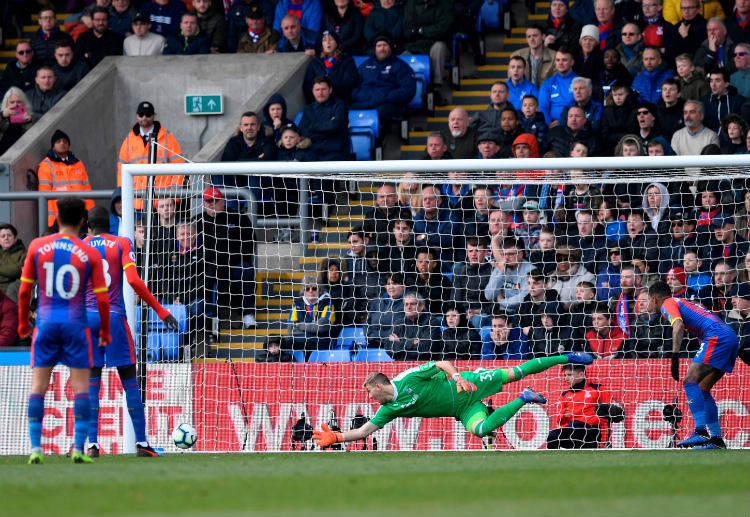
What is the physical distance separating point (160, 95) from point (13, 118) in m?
2.03

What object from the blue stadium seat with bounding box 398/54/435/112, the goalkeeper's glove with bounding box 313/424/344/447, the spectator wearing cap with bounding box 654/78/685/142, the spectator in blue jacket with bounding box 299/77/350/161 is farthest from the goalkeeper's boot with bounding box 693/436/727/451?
the blue stadium seat with bounding box 398/54/435/112

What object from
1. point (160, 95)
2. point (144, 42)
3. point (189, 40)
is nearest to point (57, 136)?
point (160, 95)

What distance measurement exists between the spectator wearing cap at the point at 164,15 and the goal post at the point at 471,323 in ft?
18.7

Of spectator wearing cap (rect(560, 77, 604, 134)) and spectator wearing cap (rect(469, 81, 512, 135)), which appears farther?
spectator wearing cap (rect(469, 81, 512, 135))

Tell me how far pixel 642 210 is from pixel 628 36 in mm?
3445

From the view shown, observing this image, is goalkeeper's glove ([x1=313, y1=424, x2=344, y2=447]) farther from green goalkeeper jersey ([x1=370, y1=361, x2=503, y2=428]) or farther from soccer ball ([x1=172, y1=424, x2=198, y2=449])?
soccer ball ([x1=172, y1=424, x2=198, y2=449])

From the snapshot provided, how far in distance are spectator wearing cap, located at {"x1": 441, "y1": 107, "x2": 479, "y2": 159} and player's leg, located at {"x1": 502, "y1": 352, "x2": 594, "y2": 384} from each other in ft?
14.4

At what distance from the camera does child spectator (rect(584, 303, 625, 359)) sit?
12.1 metres

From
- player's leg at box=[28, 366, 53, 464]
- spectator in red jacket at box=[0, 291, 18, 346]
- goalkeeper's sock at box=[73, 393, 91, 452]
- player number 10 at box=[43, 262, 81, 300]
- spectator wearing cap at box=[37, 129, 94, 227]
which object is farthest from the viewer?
spectator wearing cap at box=[37, 129, 94, 227]

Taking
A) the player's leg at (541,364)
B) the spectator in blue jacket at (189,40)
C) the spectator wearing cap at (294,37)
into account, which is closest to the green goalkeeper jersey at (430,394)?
the player's leg at (541,364)

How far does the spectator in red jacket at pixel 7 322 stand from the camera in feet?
44.9

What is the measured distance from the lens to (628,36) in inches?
598

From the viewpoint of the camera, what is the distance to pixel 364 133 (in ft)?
51.0

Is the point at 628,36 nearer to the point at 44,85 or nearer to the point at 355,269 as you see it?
the point at 355,269
